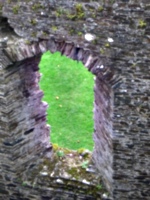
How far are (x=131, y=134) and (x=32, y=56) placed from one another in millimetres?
1387

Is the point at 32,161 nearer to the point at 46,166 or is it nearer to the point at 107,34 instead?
the point at 46,166

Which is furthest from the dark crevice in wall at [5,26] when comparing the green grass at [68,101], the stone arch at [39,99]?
the green grass at [68,101]

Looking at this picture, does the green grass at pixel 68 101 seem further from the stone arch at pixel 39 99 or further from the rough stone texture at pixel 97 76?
the rough stone texture at pixel 97 76

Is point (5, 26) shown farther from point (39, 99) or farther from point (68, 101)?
point (68, 101)

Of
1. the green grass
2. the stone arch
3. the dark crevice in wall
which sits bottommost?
the stone arch

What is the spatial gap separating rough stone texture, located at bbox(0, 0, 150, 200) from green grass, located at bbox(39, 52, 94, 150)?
3.34 meters

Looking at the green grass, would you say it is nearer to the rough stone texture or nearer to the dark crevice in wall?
the rough stone texture

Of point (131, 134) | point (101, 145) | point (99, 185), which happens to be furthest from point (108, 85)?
point (99, 185)

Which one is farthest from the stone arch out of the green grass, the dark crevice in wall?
the green grass

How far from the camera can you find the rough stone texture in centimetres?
499

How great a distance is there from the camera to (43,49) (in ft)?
17.6

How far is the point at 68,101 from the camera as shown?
35.0 feet

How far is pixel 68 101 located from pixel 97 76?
5113mm

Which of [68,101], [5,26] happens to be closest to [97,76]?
[5,26]
